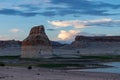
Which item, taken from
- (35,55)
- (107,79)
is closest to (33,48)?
(35,55)

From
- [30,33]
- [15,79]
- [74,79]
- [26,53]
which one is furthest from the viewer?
[30,33]

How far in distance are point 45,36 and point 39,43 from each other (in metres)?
2.65

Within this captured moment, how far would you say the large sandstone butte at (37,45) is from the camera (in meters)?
102

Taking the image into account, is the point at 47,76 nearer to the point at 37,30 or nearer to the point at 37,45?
the point at 37,45

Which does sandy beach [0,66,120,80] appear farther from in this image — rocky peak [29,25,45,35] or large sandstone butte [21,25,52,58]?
rocky peak [29,25,45,35]

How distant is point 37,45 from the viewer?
4092 inches

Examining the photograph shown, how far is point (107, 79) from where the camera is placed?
36.5 meters

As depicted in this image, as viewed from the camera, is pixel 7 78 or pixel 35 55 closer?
pixel 7 78

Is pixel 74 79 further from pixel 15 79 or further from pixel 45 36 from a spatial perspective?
pixel 45 36

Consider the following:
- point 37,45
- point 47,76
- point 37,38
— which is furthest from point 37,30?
point 47,76

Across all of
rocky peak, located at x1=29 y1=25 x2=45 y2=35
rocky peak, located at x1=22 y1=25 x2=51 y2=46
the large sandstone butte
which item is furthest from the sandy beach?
rocky peak, located at x1=29 y1=25 x2=45 y2=35

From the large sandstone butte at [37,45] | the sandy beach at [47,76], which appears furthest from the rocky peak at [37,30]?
the sandy beach at [47,76]

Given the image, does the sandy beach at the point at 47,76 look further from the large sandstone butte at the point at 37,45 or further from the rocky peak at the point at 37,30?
the rocky peak at the point at 37,30

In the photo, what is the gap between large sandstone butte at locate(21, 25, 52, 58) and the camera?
102 metres
